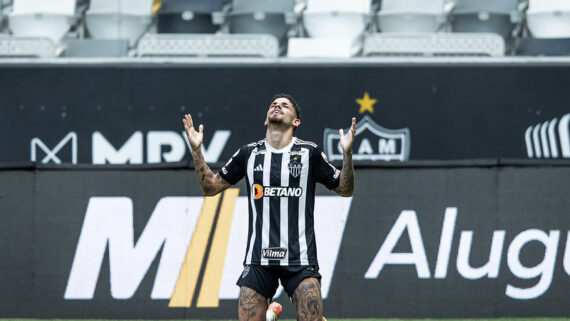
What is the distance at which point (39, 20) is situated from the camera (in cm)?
1100

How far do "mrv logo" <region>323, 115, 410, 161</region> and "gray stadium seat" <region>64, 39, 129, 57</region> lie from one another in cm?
260

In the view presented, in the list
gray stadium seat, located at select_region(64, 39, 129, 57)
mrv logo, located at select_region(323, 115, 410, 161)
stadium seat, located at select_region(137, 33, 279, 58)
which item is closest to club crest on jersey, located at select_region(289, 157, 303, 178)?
mrv logo, located at select_region(323, 115, 410, 161)

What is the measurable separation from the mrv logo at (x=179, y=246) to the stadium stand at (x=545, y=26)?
3.70 metres

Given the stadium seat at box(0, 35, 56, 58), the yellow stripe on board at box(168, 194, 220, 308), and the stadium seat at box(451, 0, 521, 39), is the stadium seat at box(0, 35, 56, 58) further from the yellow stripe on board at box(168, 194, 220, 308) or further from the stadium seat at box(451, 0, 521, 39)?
the stadium seat at box(451, 0, 521, 39)

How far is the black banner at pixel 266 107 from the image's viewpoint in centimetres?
991

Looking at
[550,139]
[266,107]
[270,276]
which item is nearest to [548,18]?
[550,139]

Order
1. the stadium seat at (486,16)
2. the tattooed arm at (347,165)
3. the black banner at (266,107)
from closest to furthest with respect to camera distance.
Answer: the tattooed arm at (347,165), the black banner at (266,107), the stadium seat at (486,16)

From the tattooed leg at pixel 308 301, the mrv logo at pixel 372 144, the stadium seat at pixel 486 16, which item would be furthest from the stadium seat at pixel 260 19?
the tattooed leg at pixel 308 301

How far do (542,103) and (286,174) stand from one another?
216 inches

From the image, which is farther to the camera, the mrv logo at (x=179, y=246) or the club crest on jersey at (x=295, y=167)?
the mrv logo at (x=179, y=246)

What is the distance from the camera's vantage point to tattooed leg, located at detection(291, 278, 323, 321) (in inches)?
197

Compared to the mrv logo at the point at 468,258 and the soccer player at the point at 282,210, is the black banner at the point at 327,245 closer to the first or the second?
the mrv logo at the point at 468,258

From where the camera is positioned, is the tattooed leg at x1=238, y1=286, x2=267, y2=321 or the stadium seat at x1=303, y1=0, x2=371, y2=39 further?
the stadium seat at x1=303, y1=0, x2=371, y2=39

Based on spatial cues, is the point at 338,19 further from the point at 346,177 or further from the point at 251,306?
the point at 251,306
